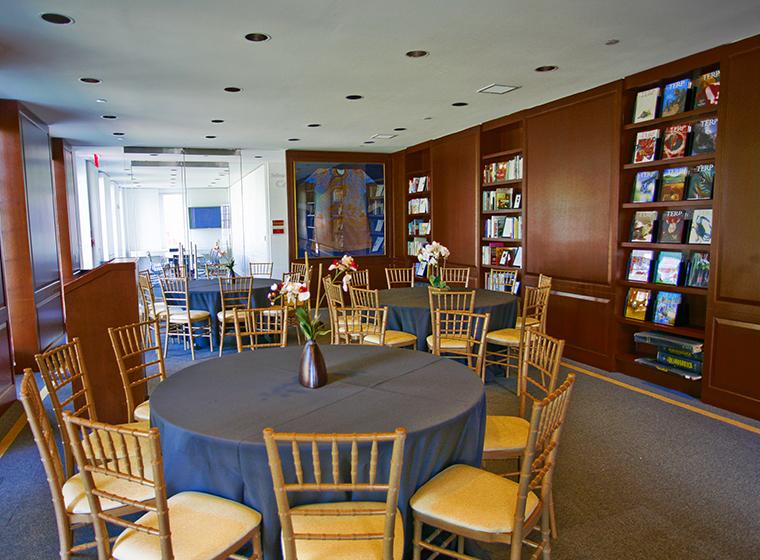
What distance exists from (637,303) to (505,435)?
3275mm

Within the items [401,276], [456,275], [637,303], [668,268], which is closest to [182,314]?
[401,276]

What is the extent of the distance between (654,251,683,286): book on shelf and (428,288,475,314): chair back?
177 centimetres

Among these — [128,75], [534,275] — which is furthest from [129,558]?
[534,275]

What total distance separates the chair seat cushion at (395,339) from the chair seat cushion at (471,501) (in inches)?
109

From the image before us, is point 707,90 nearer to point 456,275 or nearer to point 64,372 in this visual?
point 456,275

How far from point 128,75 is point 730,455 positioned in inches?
220

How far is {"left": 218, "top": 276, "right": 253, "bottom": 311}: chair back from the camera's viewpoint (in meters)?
6.58

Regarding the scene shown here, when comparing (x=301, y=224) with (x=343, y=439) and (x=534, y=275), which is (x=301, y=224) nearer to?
(x=534, y=275)

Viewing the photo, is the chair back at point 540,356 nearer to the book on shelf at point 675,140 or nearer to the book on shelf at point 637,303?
the book on shelf at point 637,303

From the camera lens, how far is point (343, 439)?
162cm

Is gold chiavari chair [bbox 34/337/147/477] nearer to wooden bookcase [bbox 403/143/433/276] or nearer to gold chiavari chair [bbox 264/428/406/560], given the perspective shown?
gold chiavari chair [bbox 264/428/406/560]

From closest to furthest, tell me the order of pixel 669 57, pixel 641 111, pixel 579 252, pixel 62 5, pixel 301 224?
1. pixel 62 5
2. pixel 669 57
3. pixel 641 111
4. pixel 579 252
5. pixel 301 224

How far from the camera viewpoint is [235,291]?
649 centimetres

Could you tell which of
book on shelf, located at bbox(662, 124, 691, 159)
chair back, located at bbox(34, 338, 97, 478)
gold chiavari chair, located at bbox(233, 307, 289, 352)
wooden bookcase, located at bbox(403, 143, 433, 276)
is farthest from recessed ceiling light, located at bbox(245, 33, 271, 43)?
wooden bookcase, located at bbox(403, 143, 433, 276)
